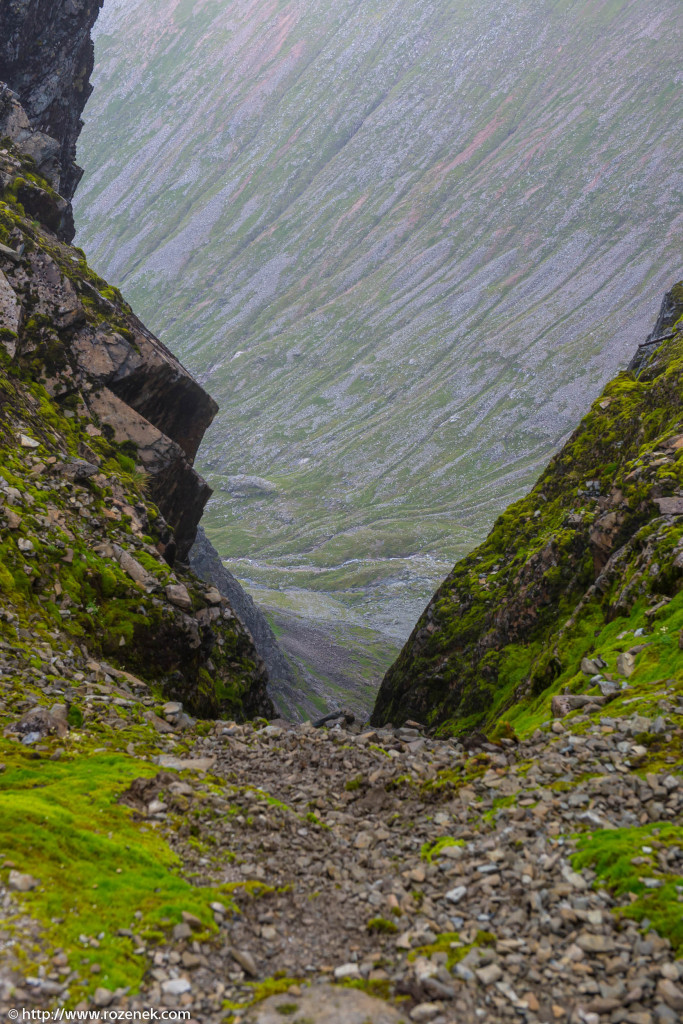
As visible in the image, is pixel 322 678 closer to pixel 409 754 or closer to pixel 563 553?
pixel 563 553

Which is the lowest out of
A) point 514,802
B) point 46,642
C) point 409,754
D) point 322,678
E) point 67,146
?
point 322,678

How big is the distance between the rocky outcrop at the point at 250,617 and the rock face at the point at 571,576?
2435 inches

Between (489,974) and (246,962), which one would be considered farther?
(246,962)

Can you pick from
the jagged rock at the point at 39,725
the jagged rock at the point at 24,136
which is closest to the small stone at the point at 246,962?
the jagged rock at the point at 39,725

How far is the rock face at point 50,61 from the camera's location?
196 ft

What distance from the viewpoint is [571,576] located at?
36656mm

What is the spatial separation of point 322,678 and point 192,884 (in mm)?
159143

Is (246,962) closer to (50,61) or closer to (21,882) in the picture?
(21,882)

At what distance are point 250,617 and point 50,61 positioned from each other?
91.2 meters

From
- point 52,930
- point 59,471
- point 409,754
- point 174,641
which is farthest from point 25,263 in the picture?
point 52,930

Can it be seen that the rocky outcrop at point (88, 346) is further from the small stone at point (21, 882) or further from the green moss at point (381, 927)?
the green moss at point (381, 927)

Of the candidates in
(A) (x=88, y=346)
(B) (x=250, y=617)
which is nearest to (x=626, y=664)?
(A) (x=88, y=346)

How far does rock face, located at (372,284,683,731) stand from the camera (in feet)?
86.5

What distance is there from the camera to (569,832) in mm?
14617
